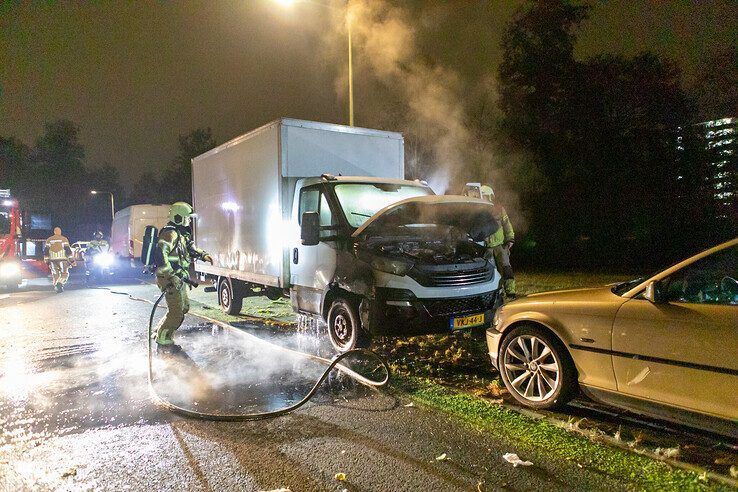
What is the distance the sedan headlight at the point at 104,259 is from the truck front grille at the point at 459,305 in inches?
759

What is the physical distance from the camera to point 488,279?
638cm

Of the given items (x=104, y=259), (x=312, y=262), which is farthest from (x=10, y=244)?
(x=312, y=262)

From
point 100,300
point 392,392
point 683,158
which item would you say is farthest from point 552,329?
point 683,158

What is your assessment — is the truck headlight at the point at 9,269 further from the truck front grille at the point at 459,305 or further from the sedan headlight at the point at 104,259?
the truck front grille at the point at 459,305

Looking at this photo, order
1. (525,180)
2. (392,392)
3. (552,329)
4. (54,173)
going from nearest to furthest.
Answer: (552,329) → (392,392) → (525,180) → (54,173)

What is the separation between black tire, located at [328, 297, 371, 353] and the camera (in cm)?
629

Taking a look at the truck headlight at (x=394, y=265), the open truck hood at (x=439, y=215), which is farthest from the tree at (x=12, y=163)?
the truck headlight at (x=394, y=265)

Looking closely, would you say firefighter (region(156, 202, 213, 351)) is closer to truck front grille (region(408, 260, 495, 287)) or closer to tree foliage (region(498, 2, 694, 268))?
truck front grille (region(408, 260, 495, 287))

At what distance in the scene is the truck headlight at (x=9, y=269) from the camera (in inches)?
643

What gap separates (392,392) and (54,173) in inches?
2774

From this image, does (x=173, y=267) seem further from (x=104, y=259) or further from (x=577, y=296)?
(x=104, y=259)

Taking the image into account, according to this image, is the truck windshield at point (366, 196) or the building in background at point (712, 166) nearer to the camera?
the truck windshield at point (366, 196)

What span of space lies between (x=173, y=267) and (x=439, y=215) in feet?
12.3

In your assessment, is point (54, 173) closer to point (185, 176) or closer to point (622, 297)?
point (185, 176)
